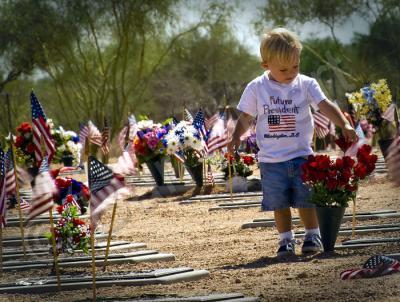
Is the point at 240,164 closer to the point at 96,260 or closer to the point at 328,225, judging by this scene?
the point at 96,260

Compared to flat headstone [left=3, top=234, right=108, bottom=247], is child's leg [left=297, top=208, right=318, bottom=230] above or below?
above

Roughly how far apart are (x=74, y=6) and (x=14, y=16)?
2.24m

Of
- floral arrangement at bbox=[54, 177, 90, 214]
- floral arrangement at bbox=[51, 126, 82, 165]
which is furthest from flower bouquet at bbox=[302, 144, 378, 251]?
floral arrangement at bbox=[51, 126, 82, 165]

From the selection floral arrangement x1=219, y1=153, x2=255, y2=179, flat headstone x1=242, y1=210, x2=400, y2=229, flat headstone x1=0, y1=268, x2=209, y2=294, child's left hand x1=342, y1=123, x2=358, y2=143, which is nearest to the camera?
flat headstone x1=0, y1=268, x2=209, y2=294

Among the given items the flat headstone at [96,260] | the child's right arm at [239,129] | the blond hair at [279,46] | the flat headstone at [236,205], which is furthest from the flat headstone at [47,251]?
the flat headstone at [236,205]

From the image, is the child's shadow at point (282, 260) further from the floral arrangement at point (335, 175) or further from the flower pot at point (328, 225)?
the floral arrangement at point (335, 175)

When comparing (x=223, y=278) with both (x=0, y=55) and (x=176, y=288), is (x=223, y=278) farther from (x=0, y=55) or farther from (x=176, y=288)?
(x=0, y=55)

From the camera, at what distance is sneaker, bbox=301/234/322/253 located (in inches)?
382

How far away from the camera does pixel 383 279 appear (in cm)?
777

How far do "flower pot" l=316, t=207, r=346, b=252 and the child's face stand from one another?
3.45 ft

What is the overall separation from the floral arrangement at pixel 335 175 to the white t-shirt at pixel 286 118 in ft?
0.58

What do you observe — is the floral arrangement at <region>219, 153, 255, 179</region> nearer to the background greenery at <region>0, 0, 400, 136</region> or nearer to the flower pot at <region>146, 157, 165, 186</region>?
the flower pot at <region>146, 157, 165, 186</region>

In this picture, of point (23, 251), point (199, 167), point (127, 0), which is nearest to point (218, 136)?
point (199, 167)

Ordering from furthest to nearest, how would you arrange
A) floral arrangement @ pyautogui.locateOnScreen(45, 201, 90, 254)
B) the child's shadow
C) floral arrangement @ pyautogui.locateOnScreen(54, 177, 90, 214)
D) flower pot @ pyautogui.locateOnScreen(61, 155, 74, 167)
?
flower pot @ pyautogui.locateOnScreen(61, 155, 74, 167), floral arrangement @ pyautogui.locateOnScreen(54, 177, 90, 214), floral arrangement @ pyautogui.locateOnScreen(45, 201, 90, 254), the child's shadow
